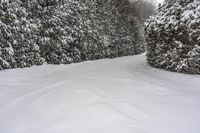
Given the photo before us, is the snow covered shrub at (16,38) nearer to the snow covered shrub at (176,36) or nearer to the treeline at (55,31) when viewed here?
the treeline at (55,31)

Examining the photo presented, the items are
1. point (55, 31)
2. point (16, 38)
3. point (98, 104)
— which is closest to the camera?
point (98, 104)

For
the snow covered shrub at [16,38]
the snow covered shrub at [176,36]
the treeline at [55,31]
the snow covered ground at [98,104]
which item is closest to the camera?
the snow covered ground at [98,104]

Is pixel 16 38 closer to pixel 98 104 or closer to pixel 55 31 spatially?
pixel 55 31

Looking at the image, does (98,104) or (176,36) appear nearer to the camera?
(98,104)

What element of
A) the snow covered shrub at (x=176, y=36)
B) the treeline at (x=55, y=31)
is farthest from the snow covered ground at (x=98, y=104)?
the treeline at (x=55, y=31)

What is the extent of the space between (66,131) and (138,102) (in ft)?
5.48

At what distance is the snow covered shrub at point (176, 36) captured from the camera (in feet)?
23.5

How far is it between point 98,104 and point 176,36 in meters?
4.47

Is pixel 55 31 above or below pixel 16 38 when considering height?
above

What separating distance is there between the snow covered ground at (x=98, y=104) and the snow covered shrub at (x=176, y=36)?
61cm

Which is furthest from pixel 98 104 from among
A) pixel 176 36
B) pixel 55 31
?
pixel 55 31

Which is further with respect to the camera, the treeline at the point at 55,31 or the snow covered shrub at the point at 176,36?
the treeline at the point at 55,31

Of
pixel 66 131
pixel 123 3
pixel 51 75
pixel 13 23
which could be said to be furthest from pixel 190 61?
pixel 123 3

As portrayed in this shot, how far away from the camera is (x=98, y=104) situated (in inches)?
175
